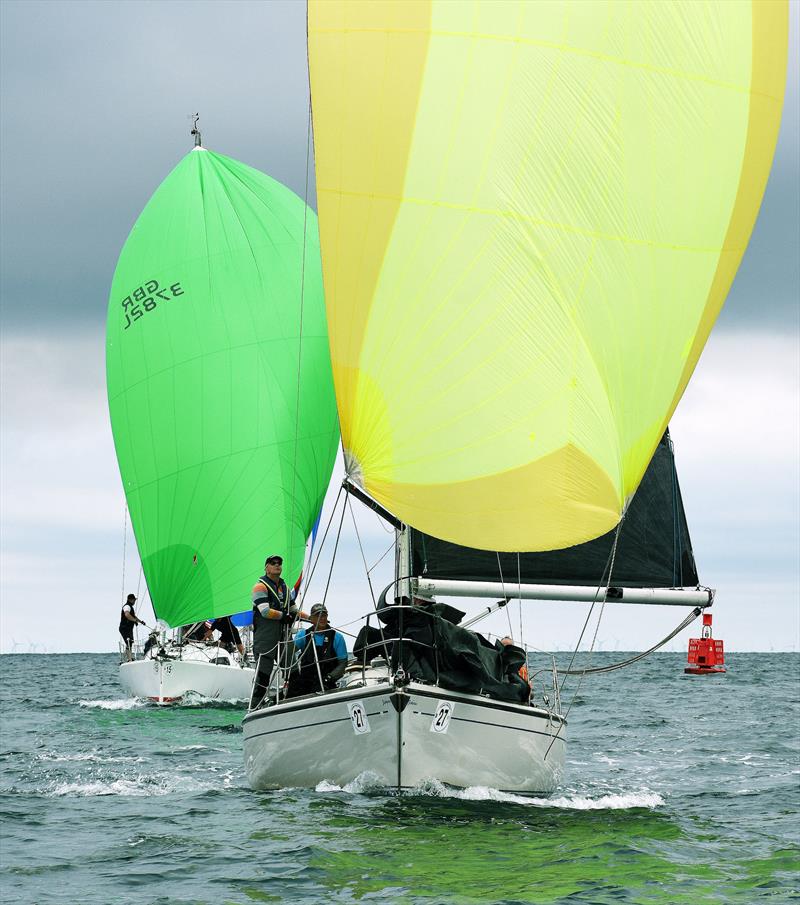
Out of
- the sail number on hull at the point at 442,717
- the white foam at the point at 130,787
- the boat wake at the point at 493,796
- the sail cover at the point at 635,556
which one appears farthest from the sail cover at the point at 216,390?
the sail number on hull at the point at 442,717

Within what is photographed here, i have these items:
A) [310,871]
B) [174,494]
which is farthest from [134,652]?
[310,871]

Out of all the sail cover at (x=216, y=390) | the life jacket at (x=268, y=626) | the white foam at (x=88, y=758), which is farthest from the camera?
the sail cover at (x=216, y=390)

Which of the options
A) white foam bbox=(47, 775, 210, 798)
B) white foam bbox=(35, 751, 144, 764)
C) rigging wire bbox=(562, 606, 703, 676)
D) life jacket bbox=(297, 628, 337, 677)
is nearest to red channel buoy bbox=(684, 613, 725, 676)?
rigging wire bbox=(562, 606, 703, 676)

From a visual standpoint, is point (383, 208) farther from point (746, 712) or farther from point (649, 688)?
point (649, 688)

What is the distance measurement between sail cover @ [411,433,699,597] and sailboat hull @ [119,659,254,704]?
11459mm

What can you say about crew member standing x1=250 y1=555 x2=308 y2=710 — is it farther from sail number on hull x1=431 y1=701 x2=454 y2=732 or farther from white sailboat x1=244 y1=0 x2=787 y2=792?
sail number on hull x1=431 y1=701 x2=454 y2=732

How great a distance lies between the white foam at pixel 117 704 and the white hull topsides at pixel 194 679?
2.73 ft

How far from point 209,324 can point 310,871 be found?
48.4 ft

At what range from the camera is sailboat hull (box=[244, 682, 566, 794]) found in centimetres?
1040

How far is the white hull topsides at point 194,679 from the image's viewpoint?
23812 millimetres

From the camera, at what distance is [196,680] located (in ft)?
78.4

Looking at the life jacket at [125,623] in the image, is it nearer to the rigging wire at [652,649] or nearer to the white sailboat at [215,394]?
the white sailboat at [215,394]

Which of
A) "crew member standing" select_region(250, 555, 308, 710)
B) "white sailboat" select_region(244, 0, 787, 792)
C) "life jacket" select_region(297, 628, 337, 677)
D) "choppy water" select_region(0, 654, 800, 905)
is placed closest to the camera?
"choppy water" select_region(0, 654, 800, 905)

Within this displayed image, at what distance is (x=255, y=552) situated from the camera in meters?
21.5
